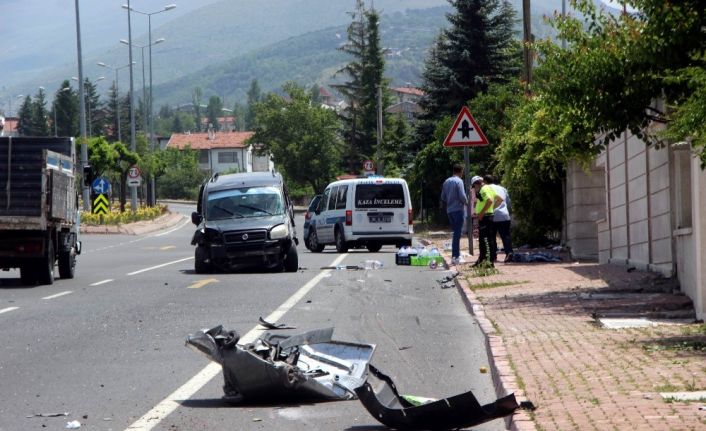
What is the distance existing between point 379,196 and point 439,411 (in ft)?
85.8

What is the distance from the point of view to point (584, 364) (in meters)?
10.1

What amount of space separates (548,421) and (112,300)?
12.0 m

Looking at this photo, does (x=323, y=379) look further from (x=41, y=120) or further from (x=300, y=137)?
(x=41, y=120)

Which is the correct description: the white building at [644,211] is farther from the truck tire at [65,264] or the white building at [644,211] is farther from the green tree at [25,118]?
the green tree at [25,118]

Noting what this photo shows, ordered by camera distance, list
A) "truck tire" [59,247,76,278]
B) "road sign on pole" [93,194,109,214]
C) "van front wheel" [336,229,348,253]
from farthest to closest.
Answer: "road sign on pole" [93,194,109,214] → "van front wheel" [336,229,348,253] → "truck tire" [59,247,76,278]

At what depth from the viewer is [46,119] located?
164 meters

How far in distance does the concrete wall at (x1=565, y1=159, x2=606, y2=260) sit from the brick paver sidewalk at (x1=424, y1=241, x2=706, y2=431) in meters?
10.3

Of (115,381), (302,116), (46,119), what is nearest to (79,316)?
(115,381)

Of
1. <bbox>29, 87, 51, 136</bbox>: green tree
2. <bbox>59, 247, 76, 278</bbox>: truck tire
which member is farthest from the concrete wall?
<bbox>29, 87, 51, 136</bbox>: green tree

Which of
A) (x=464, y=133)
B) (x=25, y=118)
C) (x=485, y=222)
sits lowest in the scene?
(x=485, y=222)

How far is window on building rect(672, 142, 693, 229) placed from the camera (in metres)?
17.0

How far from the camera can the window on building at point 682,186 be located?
1703cm

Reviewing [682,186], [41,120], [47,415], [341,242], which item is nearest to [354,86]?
[41,120]

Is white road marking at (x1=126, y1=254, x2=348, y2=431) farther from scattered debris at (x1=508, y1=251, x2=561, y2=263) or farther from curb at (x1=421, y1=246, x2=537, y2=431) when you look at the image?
scattered debris at (x1=508, y1=251, x2=561, y2=263)
